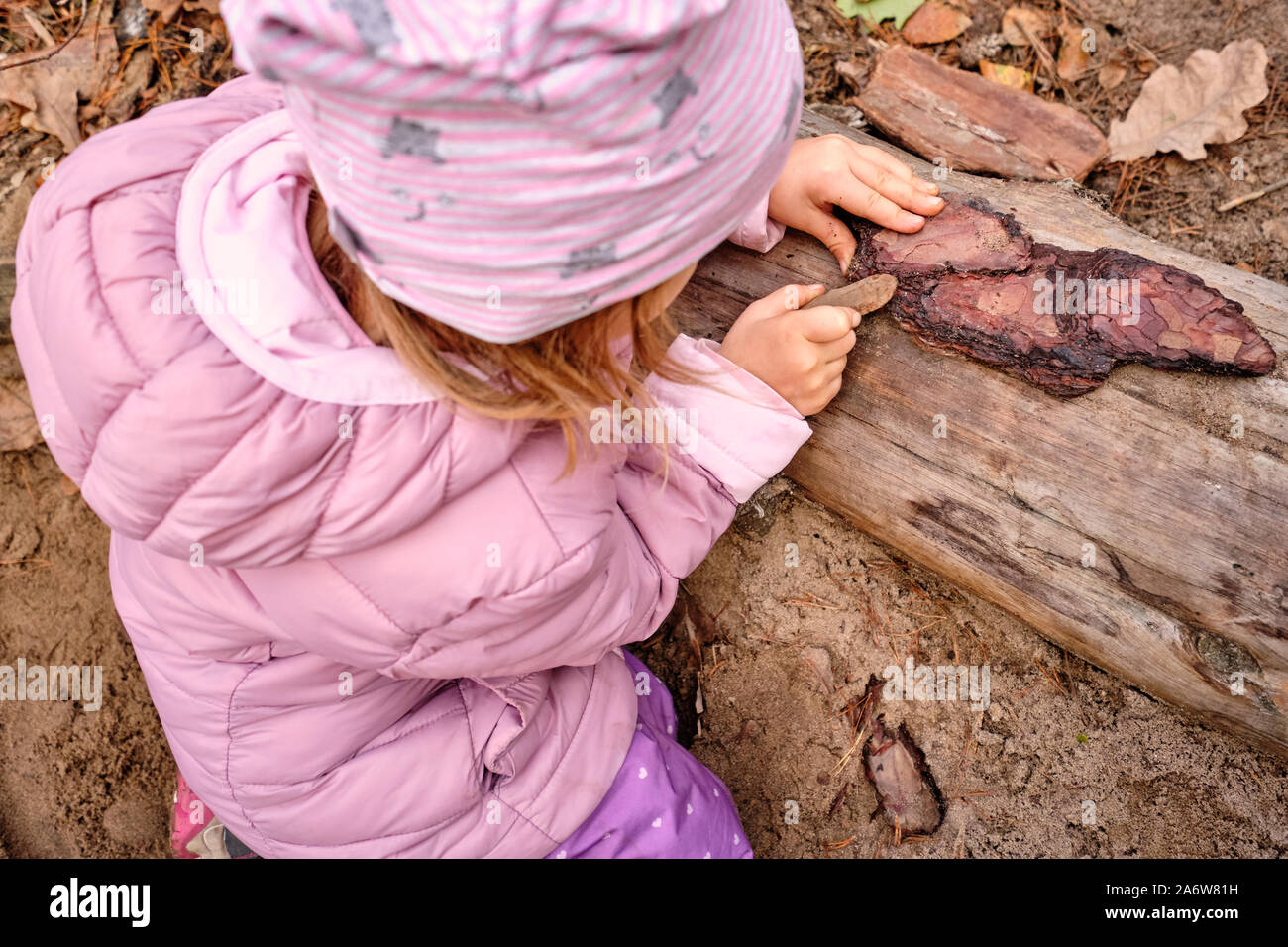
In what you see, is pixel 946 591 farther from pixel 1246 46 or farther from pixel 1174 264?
pixel 1246 46

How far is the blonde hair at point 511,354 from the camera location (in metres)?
1.27

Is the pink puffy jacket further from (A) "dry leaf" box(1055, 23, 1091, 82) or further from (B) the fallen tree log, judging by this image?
(A) "dry leaf" box(1055, 23, 1091, 82)

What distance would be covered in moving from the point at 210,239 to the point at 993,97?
7.37 ft

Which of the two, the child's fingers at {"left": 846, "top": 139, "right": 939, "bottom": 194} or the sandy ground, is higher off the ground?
the child's fingers at {"left": 846, "top": 139, "right": 939, "bottom": 194}

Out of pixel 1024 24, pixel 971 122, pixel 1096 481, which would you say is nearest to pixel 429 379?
pixel 1096 481

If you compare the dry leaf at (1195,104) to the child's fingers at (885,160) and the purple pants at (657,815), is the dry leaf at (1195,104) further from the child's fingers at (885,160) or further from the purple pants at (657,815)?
the purple pants at (657,815)

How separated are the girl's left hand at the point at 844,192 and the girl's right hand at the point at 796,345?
184mm

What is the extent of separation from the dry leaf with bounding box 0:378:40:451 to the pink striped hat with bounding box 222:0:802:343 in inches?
93.0

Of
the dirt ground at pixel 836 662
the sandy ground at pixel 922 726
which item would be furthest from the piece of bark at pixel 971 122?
the sandy ground at pixel 922 726

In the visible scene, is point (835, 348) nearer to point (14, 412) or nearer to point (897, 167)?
point (897, 167)

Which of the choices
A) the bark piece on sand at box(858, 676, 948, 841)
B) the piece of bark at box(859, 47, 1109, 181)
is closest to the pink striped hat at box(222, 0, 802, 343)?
the piece of bark at box(859, 47, 1109, 181)

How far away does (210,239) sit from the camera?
130cm

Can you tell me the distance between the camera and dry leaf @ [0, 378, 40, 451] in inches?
114

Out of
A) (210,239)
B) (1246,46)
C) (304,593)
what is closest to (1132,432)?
(304,593)
